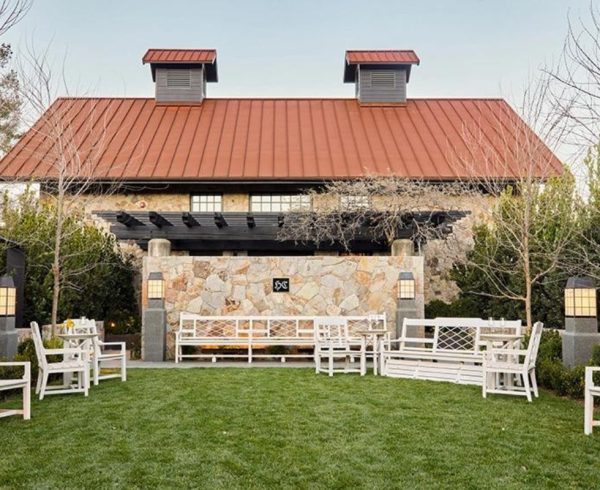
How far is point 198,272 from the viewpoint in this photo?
Answer: 1327 centimetres

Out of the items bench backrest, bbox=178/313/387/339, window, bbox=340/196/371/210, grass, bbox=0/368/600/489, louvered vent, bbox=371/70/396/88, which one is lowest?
grass, bbox=0/368/600/489

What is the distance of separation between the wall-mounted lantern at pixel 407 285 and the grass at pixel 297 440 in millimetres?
4303

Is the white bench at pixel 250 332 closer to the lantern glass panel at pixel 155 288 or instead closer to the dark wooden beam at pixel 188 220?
the lantern glass panel at pixel 155 288

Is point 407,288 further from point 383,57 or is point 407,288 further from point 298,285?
point 383,57

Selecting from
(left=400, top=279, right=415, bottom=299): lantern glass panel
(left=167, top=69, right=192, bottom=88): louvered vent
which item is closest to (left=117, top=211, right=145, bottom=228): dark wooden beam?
(left=400, top=279, right=415, bottom=299): lantern glass panel

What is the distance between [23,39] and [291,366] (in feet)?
25.6

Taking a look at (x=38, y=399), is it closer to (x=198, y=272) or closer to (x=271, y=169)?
(x=198, y=272)

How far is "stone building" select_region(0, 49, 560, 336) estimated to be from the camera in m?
13.3

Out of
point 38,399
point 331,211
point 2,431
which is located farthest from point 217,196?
point 2,431

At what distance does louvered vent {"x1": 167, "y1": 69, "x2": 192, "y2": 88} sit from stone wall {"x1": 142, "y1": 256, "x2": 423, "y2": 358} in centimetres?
1027

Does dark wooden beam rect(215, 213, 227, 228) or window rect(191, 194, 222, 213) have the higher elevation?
window rect(191, 194, 222, 213)

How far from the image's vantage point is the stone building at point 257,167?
43.7 feet

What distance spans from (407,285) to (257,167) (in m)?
6.83

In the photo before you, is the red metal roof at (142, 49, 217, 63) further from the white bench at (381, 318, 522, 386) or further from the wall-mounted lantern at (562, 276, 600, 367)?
the wall-mounted lantern at (562, 276, 600, 367)
